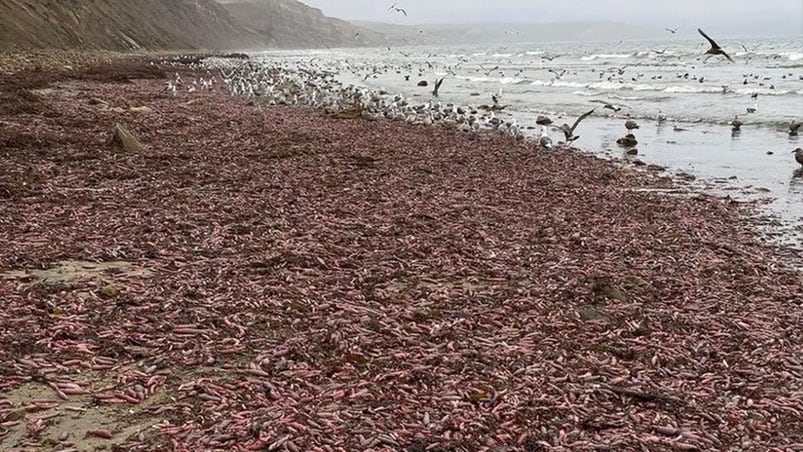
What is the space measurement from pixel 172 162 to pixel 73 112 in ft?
27.3

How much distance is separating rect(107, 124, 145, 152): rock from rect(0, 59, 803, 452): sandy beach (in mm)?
1062

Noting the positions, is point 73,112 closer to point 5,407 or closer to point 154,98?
point 154,98

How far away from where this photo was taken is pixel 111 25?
82625mm

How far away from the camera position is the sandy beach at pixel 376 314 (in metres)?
5.20

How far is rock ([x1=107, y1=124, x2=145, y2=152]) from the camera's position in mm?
15992

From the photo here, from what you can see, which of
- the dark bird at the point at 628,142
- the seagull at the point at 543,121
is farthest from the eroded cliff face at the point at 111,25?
the dark bird at the point at 628,142

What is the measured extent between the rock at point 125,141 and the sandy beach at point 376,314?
1062 millimetres

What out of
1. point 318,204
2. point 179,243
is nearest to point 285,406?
point 179,243

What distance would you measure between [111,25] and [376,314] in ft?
283

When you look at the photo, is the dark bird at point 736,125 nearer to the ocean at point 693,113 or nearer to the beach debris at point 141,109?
the ocean at point 693,113

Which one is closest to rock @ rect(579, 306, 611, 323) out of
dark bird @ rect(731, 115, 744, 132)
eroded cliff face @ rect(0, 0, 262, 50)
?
dark bird @ rect(731, 115, 744, 132)

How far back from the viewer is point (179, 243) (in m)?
9.34

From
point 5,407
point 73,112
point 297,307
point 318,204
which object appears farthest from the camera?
point 73,112

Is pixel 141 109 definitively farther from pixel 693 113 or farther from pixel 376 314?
pixel 693 113
